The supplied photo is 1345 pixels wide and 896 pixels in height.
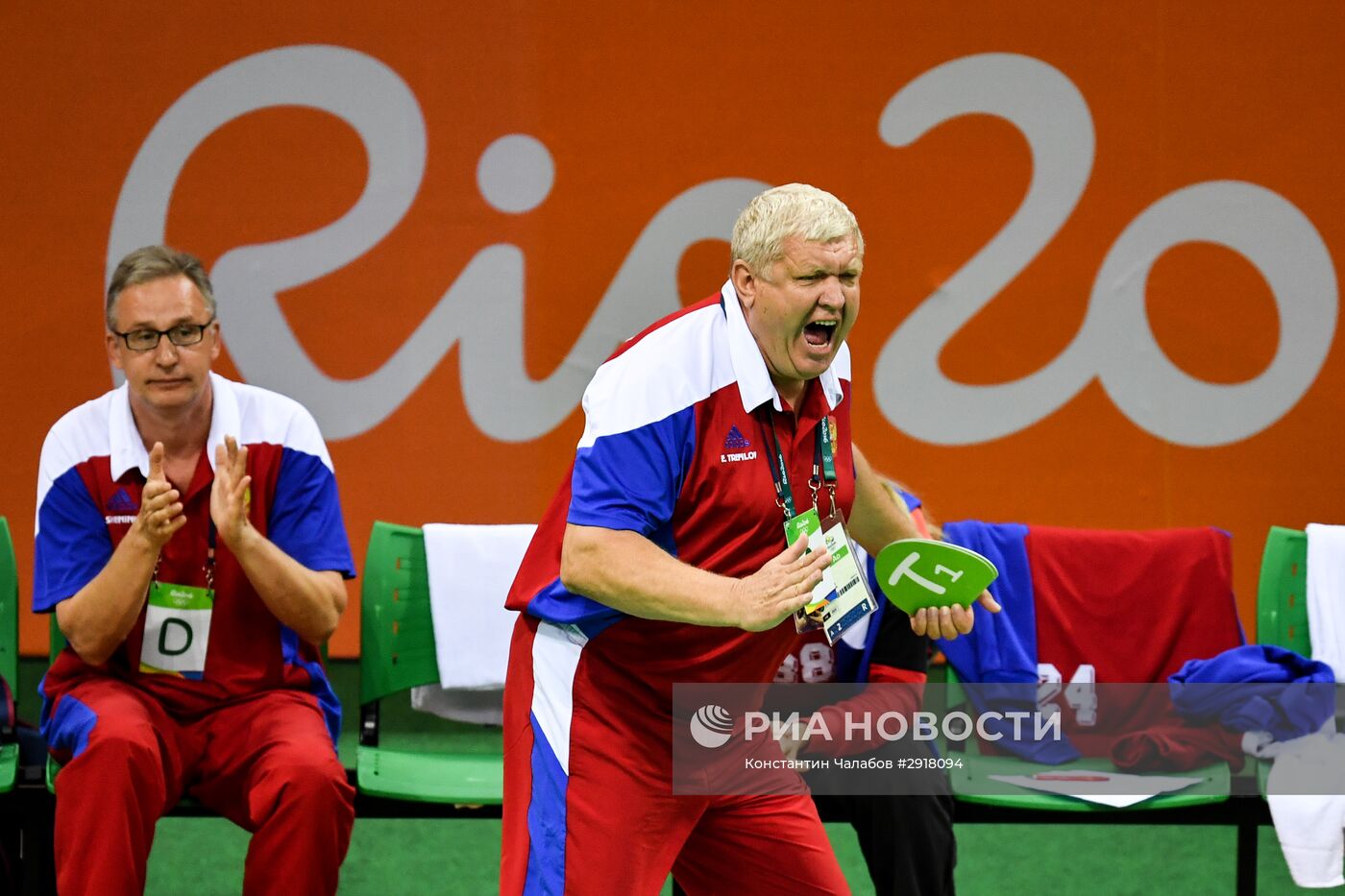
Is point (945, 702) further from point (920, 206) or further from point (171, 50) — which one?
point (171, 50)

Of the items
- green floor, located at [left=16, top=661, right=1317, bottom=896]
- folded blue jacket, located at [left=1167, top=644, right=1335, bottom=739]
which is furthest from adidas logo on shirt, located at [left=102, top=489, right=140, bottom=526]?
folded blue jacket, located at [left=1167, top=644, right=1335, bottom=739]

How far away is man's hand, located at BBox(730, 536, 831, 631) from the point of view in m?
2.17

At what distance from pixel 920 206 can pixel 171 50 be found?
2367 mm

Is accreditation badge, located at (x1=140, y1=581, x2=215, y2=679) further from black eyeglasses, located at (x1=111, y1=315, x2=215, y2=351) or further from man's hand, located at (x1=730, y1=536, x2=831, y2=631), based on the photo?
man's hand, located at (x1=730, y1=536, x2=831, y2=631)

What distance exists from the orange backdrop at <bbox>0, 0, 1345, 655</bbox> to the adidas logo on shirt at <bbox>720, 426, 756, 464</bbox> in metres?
2.34

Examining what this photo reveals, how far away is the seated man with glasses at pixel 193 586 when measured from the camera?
315 centimetres

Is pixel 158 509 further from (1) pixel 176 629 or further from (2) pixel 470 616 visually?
(2) pixel 470 616

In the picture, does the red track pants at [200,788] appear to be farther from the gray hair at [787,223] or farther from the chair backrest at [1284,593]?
the chair backrest at [1284,593]

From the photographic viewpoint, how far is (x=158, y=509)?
123 inches

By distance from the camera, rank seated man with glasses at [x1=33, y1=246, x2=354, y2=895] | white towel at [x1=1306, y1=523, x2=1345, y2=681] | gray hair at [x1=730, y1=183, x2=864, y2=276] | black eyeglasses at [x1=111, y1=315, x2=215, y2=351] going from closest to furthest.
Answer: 1. gray hair at [x1=730, y1=183, x2=864, y2=276]
2. seated man with glasses at [x1=33, y1=246, x2=354, y2=895]
3. black eyeglasses at [x1=111, y1=315, x2=215, y2=351]
4. white towel at [x1=1306, y1=523, x2=1345, y2=681]

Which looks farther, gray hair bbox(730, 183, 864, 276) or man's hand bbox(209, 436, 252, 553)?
man's hand bbox(209, 436, 252, 553)

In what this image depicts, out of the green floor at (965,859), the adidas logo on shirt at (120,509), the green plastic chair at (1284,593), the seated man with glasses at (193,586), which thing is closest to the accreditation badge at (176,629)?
the seated man with glasses at (193,586)

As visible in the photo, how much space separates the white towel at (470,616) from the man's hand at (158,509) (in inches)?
36.3

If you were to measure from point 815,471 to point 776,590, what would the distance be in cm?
42
